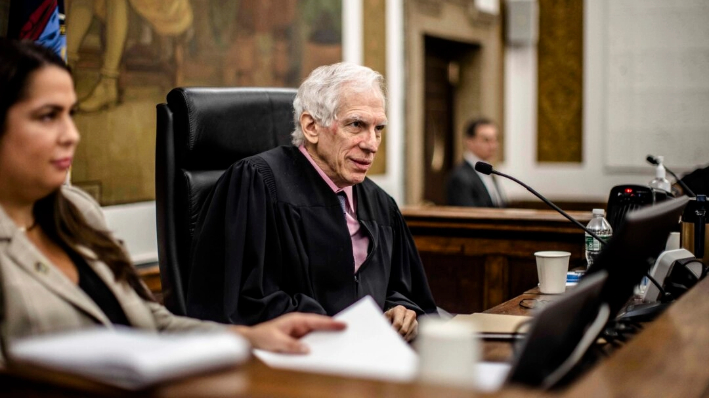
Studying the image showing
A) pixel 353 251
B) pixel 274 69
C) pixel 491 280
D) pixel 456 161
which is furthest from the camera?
pixel 456 161

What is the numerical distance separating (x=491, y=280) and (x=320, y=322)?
248cm

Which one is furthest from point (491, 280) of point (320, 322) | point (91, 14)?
point (320, 322)

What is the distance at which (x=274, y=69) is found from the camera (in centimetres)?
481

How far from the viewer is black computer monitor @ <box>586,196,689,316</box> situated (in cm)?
133

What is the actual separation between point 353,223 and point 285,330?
1116mm

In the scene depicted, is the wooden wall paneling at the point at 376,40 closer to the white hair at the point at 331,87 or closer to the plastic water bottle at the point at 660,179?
the plastic water bottle at the point at 660,179

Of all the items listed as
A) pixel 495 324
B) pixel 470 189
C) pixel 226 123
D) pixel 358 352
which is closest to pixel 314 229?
pixel 226 123

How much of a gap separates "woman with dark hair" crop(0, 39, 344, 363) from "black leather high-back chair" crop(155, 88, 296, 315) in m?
0.77

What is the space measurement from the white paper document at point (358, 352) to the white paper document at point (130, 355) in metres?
0.23

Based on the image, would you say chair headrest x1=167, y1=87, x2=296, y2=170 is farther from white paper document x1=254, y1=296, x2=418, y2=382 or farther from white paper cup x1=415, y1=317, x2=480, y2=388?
white paper cup x1=415, y1=317, x2=480, y2=388

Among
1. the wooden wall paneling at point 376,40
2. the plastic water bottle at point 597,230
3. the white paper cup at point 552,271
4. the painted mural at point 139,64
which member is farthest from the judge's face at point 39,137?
the wooden wall paneling at point 376,40

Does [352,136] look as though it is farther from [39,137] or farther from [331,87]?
[39,137]

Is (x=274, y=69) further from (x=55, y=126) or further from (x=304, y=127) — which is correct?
(x=55, y=126)

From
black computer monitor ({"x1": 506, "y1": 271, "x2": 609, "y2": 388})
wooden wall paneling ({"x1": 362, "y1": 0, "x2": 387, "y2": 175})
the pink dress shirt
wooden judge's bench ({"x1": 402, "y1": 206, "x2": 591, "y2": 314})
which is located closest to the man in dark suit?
wooden wall paneling ({"x1": 362, "y1": 0, "x2": 387, "y2": 175})
